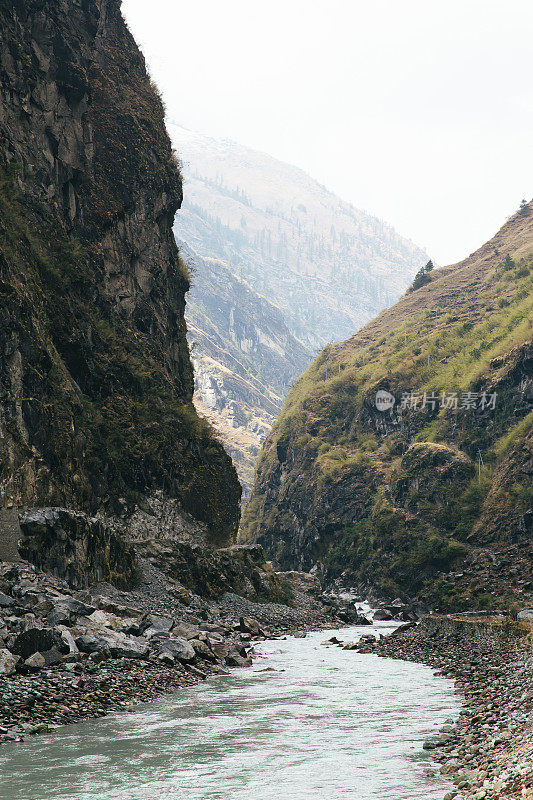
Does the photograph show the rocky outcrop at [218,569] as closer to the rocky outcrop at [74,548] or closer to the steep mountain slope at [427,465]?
the rocky outcrop at [74,548]

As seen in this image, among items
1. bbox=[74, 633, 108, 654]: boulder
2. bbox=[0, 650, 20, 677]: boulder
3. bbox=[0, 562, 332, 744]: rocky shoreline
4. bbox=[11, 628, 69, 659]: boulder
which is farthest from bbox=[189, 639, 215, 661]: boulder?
bbox=[0, 650, 20, 677]: boulder

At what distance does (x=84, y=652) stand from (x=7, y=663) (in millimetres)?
5568

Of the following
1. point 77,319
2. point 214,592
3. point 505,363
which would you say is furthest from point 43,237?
point 505,363

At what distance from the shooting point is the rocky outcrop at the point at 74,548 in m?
42.8

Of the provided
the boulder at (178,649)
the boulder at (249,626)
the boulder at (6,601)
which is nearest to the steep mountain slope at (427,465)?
the boulder at (249,626)

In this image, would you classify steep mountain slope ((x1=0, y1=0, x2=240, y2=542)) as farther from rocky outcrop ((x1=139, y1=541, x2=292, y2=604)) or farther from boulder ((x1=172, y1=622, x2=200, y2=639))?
boulder ((x1=172, y1=622, x2=200, y2=639))

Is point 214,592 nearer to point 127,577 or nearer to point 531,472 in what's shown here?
point 127,577

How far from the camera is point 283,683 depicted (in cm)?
3834

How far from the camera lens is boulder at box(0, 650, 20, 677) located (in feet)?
82.8

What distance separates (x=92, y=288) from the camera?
6850 cm

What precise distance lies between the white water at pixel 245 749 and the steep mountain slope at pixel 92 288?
66.5 ft

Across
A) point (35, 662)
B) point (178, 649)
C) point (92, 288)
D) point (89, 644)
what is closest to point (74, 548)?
point (178, 649)

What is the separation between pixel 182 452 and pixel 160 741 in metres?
51.5

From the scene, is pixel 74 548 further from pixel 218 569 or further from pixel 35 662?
pixel 218 569
